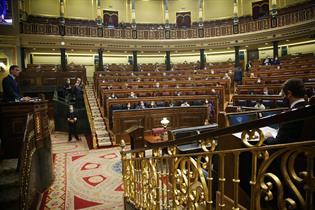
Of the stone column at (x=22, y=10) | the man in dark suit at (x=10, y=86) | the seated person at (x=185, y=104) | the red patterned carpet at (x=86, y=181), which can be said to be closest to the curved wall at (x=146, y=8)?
the stone column at (x=22, y=10)

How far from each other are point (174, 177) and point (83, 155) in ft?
16.0

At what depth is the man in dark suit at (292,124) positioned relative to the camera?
56.5 inches

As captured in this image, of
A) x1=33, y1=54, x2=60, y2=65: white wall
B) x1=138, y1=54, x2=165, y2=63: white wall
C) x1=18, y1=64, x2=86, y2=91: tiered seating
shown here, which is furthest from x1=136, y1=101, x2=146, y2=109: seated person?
x1=138, y1=54, x2=165, y2=63: white wall

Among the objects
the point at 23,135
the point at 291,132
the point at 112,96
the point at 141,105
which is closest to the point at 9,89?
the point at 23,135

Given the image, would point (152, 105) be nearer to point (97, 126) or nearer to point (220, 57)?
point (97, 126)

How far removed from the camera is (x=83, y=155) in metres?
6.16

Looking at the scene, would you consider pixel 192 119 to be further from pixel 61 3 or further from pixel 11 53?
pixel 61 3

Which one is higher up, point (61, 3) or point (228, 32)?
point (61, 3)

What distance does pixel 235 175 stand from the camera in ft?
3.74

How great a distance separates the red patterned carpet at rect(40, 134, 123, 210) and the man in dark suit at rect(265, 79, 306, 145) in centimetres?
275

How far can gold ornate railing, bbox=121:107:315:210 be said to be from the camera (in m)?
0.88

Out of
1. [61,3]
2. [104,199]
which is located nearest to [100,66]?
[61,3]

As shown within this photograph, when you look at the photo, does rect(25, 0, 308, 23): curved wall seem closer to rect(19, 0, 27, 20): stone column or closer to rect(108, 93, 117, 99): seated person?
rect(19, 0, 27, 20): stone column

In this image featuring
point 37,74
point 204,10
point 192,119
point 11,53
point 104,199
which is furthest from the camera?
point 204,10
